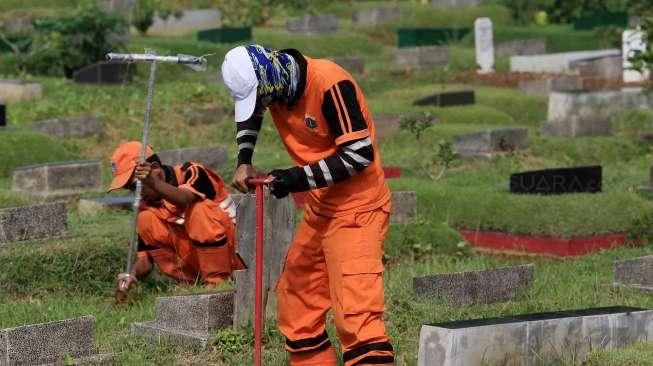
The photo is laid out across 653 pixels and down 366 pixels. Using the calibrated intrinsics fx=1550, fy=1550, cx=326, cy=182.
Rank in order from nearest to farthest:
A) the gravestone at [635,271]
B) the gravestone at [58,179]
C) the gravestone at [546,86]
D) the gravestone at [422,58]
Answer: the gravestone at [635,271] < the gravestone at [58,179] < the gravestone at [546,86] < the gravestone at [422,58]

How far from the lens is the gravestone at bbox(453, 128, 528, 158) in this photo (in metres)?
17.4

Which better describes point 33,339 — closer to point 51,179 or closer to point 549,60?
point 51,179

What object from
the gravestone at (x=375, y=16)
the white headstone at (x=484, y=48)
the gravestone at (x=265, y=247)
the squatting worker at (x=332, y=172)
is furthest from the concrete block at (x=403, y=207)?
the gravestone at (x=375, y=16)

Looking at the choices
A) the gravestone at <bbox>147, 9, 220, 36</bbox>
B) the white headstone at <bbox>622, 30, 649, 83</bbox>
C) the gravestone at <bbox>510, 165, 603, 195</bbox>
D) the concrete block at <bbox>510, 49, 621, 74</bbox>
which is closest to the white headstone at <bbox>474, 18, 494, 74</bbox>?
the concrete block at <bbox>510, 49, 621, 74</bbox>

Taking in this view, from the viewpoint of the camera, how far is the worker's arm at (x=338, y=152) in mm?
7059

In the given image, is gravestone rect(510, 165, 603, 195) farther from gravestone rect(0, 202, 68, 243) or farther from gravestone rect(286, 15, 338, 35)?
gravestone rect(286, 15, 338, 35)

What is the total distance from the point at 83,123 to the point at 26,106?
71.0 inches

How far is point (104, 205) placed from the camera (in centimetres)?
1253

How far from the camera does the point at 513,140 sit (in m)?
17.8

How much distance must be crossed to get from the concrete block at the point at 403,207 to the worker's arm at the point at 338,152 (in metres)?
5.88

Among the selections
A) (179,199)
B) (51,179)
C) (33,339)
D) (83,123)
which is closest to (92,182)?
(51,179)

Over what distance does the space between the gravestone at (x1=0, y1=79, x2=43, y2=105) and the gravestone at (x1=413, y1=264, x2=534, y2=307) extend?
459 inches

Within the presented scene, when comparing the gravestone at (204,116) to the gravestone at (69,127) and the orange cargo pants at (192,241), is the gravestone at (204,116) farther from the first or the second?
the orange cargo pants at (192,241)

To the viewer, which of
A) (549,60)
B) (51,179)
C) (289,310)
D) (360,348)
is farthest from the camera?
(549,60)
